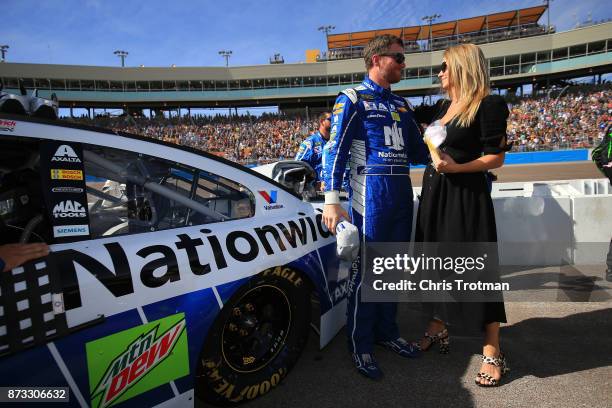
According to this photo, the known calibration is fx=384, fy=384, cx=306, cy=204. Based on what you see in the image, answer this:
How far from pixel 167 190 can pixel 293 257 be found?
0.76m

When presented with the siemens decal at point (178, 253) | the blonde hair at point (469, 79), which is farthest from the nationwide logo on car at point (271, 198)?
the blonde hair at point (469, 79)

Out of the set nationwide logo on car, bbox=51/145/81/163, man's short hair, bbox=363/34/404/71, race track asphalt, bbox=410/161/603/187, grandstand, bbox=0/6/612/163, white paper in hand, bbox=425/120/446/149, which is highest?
grandstand, bbox=0/6/612/163

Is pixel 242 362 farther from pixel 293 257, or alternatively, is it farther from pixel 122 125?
pixel 122 125

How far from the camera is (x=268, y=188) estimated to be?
2232 millimetres

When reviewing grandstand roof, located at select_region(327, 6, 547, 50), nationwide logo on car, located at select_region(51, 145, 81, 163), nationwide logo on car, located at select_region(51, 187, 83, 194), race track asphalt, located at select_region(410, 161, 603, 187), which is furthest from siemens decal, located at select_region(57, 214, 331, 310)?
grandstand roof, located at select_region(327, 6, 547, 50)

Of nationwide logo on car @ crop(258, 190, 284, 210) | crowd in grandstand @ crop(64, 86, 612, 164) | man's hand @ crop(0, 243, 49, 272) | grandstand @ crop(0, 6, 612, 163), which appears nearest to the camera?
man's hand @ crop(0, 243, 49, 272)

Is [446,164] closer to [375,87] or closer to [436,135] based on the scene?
[436,135]

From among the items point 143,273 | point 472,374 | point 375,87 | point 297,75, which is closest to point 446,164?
point 375,87

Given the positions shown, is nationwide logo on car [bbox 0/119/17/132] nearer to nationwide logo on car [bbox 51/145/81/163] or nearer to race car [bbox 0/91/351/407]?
race car [bbox 0/91/351/407]

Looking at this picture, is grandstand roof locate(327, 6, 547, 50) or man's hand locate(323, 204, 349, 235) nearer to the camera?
man's hand locate(323, 204, 349, 235)

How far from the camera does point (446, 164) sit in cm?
224

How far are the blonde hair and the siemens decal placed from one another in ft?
3.73

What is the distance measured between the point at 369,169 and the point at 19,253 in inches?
70.2

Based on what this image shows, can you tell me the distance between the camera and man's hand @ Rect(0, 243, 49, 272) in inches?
51.1
